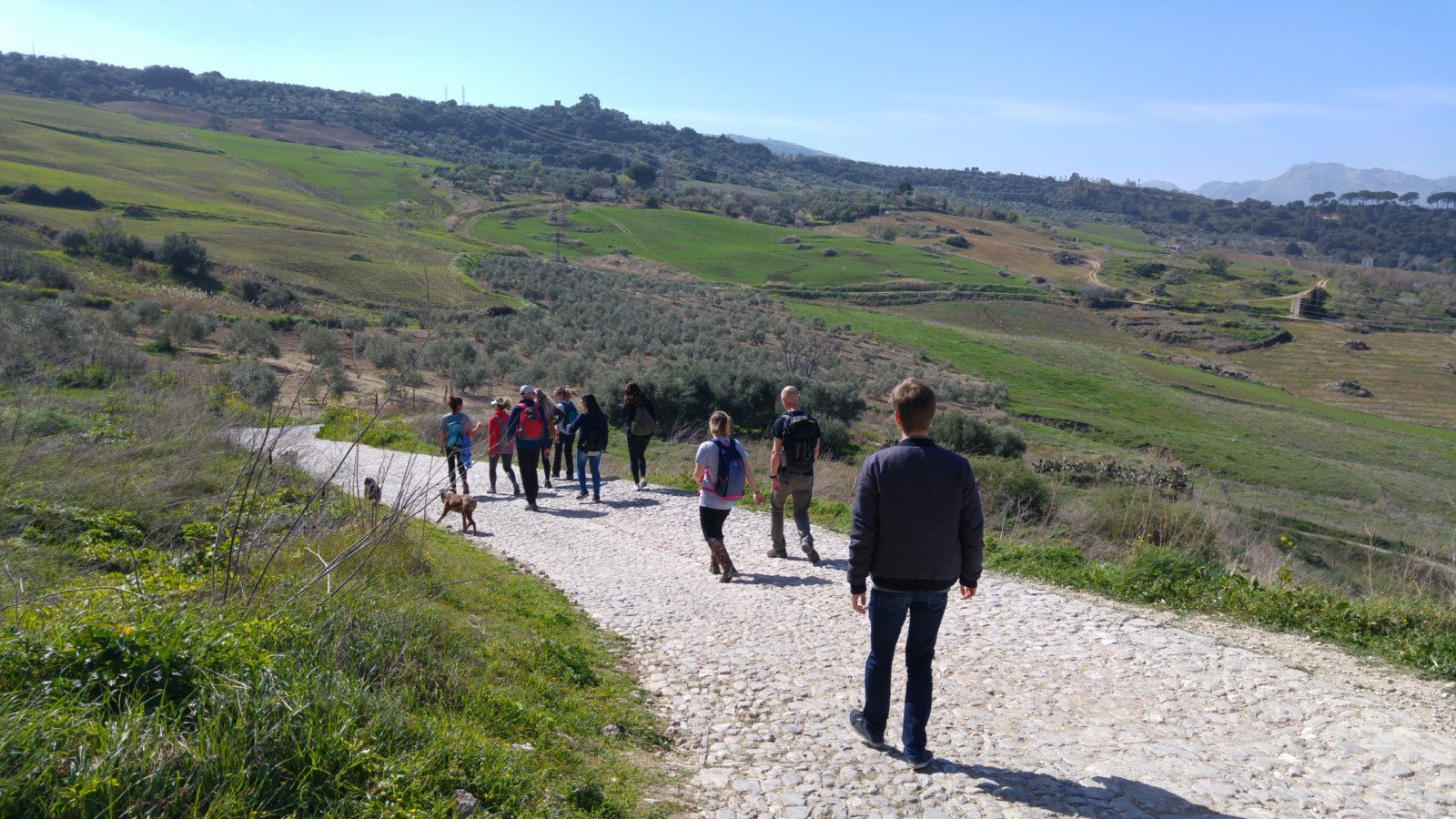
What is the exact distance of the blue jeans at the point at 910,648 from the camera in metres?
4.25

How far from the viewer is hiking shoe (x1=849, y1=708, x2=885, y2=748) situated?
4.48 meters

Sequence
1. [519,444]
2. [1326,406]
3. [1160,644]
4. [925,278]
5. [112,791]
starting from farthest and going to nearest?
1. [925,278]
2. [1326,406]
3. [519,444]
4. [1160,644]
5. [112,791]

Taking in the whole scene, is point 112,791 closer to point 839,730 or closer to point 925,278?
point 839,730

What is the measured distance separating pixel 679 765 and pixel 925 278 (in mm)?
78745

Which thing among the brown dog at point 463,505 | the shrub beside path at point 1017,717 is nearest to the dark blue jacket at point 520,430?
the brown dog at point 463,505

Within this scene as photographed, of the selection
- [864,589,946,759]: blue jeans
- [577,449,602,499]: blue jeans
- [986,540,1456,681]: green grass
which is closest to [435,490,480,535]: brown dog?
[577,449,602,499]: blue jeans

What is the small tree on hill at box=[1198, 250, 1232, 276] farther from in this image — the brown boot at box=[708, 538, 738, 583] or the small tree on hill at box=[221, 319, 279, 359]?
the brown boot at box=[708, 538, 738, 583]

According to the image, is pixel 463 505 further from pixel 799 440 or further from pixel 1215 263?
pixel 1215 263

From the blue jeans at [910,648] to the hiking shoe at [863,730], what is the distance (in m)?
0.11

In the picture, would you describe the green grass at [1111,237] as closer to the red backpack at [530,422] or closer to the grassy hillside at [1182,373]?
the grassy hillside at [1182,373]

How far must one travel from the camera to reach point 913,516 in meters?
4.18

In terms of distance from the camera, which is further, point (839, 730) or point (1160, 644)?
point (1160, 644)

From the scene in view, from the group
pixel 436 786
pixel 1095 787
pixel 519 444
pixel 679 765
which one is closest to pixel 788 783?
pixel 679 765

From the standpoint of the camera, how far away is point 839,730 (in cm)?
473
